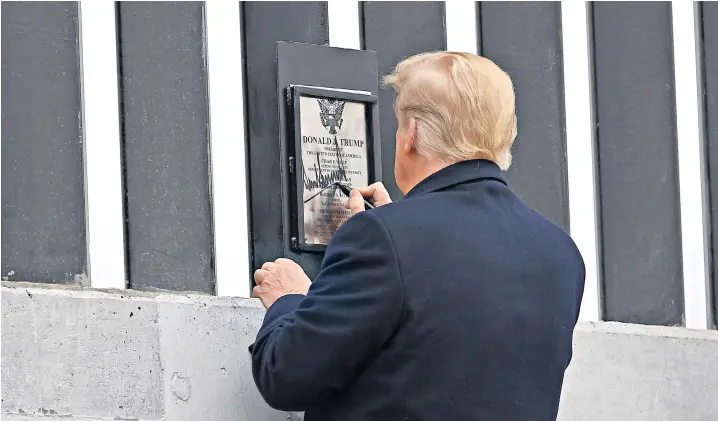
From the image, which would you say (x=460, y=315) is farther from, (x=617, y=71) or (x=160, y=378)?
(x=617, y=71)

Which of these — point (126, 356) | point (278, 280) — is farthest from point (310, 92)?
point (126, 356)

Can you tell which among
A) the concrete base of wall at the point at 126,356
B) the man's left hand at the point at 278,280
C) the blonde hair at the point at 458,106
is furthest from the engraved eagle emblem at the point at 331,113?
the blonde hair at the point at 458,106

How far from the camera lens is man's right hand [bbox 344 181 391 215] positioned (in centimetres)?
342

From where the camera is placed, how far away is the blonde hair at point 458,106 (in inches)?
117

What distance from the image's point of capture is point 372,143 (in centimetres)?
367

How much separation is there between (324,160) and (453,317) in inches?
32.9

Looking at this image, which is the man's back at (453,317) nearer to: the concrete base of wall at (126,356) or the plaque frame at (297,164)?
the concrete base of wall at (126,356)

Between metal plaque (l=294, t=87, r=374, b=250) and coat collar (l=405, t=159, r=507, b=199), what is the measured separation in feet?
1.93

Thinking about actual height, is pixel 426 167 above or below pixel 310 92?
below

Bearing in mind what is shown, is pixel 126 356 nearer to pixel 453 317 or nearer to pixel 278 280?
pixel 278 280

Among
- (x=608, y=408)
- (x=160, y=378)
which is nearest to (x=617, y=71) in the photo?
(x=608, y=408)

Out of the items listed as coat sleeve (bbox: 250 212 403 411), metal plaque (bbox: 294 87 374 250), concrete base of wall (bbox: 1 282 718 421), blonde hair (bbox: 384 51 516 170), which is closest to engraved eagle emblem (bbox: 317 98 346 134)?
metal plaque (bbox: 294 87 374 250)

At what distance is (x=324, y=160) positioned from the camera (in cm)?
357

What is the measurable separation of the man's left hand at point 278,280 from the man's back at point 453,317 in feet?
1.50
